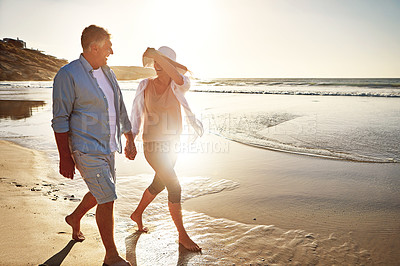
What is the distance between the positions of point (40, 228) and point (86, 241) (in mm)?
572

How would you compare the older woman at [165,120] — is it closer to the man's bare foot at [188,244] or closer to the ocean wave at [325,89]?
the man's bare foot at [188,244]

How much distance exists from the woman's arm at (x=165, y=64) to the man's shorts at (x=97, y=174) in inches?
38.1

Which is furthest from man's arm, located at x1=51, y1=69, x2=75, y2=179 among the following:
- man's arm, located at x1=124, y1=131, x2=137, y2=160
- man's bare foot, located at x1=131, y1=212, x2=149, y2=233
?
man's bare foot, located at x1=131, y1=212, x2=149, y2=233

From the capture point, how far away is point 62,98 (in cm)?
A: 212

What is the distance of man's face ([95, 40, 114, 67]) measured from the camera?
2312mm

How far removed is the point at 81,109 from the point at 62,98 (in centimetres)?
16

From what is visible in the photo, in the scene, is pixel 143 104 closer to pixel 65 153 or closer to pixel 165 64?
pixel 165 64

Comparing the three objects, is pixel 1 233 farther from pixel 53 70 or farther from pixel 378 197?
pixel 53 70

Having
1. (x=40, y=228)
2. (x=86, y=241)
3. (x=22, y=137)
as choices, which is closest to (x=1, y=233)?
(x=40, y=228)

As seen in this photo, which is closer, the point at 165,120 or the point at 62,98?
the point at 62,98

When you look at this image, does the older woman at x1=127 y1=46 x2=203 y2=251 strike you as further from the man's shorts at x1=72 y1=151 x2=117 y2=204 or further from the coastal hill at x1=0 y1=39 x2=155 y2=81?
the coastal hill at x1=0 y1=39 x2=155 y2=81

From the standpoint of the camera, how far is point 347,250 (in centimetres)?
287

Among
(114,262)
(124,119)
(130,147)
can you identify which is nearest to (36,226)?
(114,262)

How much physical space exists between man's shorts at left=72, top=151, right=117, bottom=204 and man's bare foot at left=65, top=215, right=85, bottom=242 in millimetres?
741
